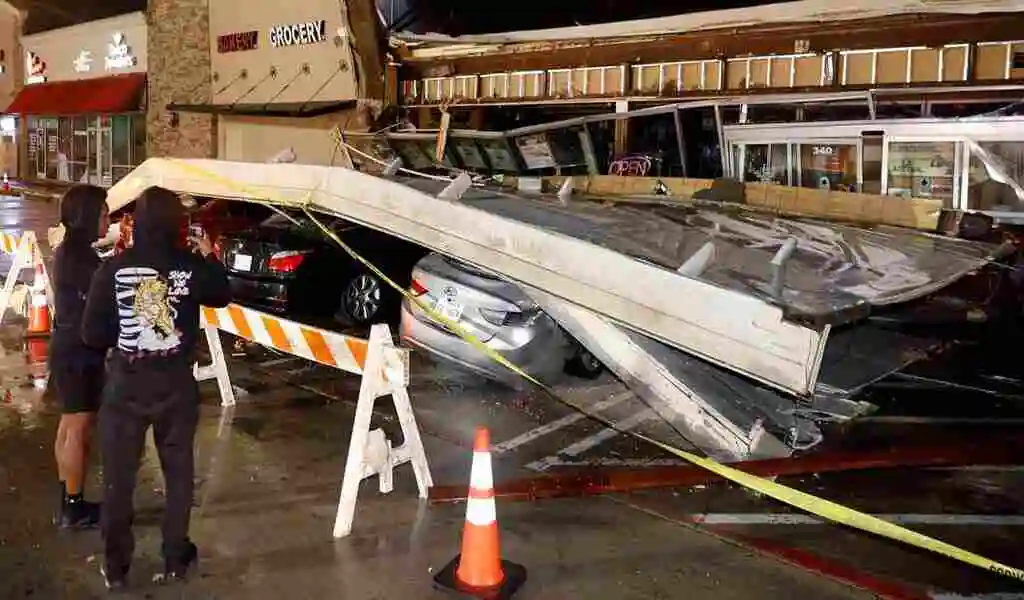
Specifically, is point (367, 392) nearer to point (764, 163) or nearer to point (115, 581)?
point (115, 581)

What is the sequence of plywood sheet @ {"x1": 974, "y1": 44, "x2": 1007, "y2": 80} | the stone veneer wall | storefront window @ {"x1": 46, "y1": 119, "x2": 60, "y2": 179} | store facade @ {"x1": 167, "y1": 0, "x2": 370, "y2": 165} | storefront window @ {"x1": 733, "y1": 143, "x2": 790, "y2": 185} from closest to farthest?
storefront window @ {"x1": 733, "y1": 143, "x2": 790, "y2": 185} → plywood sheet @ {"x1": 974, "y1": 44, "x2": 1007, "y2": 80} → store facade @ {"x1": 167, "y1": 0, "x2": 370, "y2": 165} → the stone veneer wall → storefront window @ {"x1": 46, "y1": 119, "x2": 60, "y2": 179}

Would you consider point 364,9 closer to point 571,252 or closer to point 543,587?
point 571,252

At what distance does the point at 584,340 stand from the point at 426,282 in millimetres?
1920

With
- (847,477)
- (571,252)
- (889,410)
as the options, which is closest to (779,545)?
(847,477)

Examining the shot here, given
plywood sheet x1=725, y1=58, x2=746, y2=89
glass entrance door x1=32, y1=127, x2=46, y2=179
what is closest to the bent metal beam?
plywood sheet x1=725, y1=58, x2=746, y2=89

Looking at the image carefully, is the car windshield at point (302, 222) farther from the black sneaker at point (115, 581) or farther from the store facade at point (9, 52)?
the store facade at point (9, 52)

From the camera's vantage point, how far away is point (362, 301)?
31.5ft

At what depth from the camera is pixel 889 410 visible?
25.2ft

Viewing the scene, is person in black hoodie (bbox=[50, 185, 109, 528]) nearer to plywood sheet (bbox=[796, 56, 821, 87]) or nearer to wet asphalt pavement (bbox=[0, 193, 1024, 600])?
wet asphalt pavement (bbox=[0, 193, 1024, 600])

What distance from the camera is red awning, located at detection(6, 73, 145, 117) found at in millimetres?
26031

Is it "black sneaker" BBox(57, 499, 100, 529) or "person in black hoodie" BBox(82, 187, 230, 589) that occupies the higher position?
"person in black hoodie" BBox(82, 187, 230, 589)

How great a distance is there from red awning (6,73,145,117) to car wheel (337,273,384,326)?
19.0 m

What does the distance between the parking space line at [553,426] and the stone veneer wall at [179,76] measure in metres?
18.4

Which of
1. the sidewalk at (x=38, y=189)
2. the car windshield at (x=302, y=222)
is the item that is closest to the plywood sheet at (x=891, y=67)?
the car windshield at (x=302, y=222)
